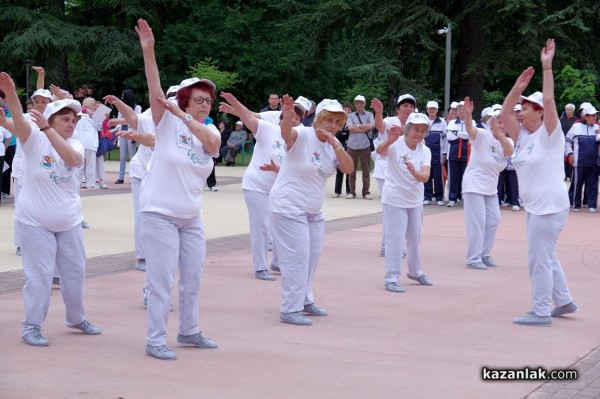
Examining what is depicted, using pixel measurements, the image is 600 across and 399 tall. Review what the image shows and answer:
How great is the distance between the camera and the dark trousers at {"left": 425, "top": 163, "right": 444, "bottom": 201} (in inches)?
815

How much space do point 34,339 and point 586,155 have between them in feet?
47.8

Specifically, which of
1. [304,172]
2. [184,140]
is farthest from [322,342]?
[184,140]

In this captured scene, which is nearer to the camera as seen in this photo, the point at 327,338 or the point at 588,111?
the point at 327,338

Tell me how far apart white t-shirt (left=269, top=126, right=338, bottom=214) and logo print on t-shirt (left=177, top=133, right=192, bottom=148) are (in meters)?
1.50

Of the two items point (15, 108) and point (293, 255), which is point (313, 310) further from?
point (15, 108)

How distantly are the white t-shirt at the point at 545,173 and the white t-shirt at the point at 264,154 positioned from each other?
288 cm

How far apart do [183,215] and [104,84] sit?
1594 inches

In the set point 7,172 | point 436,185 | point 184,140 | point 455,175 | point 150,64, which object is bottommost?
point 436,185

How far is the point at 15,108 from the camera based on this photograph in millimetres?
7020

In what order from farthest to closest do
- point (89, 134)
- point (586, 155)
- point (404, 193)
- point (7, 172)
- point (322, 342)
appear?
point (89, 134) < point (7, 172) < point (586, 155) < point (404, 193) < point (322, 342)

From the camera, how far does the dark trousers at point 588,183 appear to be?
64.7ft

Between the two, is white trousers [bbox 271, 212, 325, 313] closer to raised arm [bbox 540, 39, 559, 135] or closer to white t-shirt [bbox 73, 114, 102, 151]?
raised arm [bbox 540, 39, 559, 135]

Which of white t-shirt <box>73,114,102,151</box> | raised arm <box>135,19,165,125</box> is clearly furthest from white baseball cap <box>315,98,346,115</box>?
white t-shirt <box>73,114,102,151</box>

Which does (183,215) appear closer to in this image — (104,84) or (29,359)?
(29,359)
